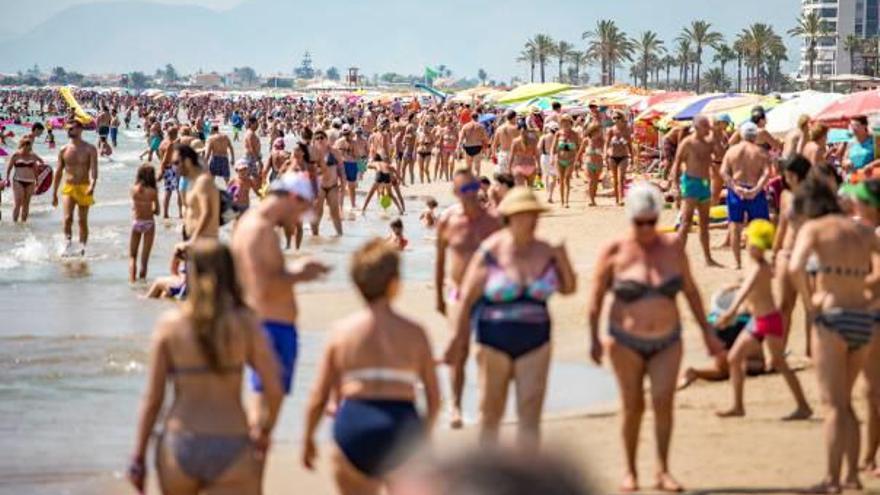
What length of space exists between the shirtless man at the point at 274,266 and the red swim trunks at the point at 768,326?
122 inches

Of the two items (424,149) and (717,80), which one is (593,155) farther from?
(717,80)

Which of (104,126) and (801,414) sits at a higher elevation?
(104,126)

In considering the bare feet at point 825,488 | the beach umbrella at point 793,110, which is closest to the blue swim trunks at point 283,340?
the bare feet at point 825,488

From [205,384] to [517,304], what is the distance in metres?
2.17

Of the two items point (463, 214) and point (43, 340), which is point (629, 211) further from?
point (43, 340)

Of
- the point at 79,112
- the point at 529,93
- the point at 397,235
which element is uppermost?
the point at 529,93

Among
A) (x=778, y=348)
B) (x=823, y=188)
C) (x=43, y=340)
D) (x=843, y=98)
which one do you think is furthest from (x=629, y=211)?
(x=843, y=98)

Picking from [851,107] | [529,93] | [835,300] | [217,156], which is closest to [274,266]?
[835,300]

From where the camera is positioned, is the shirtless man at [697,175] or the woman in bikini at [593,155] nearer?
the shirtless man at [697,175]

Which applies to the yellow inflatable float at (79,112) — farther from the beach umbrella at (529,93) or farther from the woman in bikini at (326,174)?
the woman in bikini at (326,174)

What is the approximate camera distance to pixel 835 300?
22.7 feet

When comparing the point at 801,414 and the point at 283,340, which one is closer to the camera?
the point at 283,340

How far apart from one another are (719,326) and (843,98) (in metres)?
15.5

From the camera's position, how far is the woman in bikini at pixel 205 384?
5.06 m
